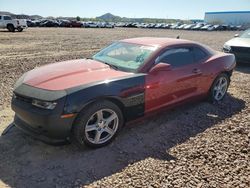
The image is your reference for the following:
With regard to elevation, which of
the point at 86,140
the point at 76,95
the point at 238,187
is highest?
the point at 76,95

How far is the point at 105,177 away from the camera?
3.35 m

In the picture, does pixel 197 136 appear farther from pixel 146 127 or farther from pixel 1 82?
pixel 1 82

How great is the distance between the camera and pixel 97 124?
3898 millimetres

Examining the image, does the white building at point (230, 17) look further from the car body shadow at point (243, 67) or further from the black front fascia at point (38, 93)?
the black front fascia at point (38, 93)

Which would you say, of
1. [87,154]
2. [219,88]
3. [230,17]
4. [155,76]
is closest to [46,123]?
[87,154]

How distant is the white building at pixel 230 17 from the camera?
94.8 metres

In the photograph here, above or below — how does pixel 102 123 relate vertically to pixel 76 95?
below

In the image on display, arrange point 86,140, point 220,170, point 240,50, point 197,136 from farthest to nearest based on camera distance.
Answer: point 240,50
point 197,136
point 86,140
point 220,170

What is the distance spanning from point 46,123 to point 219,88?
3.94 m

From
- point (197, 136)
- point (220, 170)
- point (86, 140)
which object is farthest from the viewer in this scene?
point (197, 136)

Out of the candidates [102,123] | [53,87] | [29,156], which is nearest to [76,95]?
[53,87]

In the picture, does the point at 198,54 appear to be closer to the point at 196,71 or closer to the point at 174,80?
the point at 196,71

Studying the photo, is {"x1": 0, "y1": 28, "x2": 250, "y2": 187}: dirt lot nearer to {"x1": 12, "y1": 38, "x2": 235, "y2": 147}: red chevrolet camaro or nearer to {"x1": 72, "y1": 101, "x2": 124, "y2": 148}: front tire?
{"x1": 72, "y1": 101, "x2": 124, "y2": 148}: front tire

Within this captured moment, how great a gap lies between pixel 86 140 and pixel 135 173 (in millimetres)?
825
